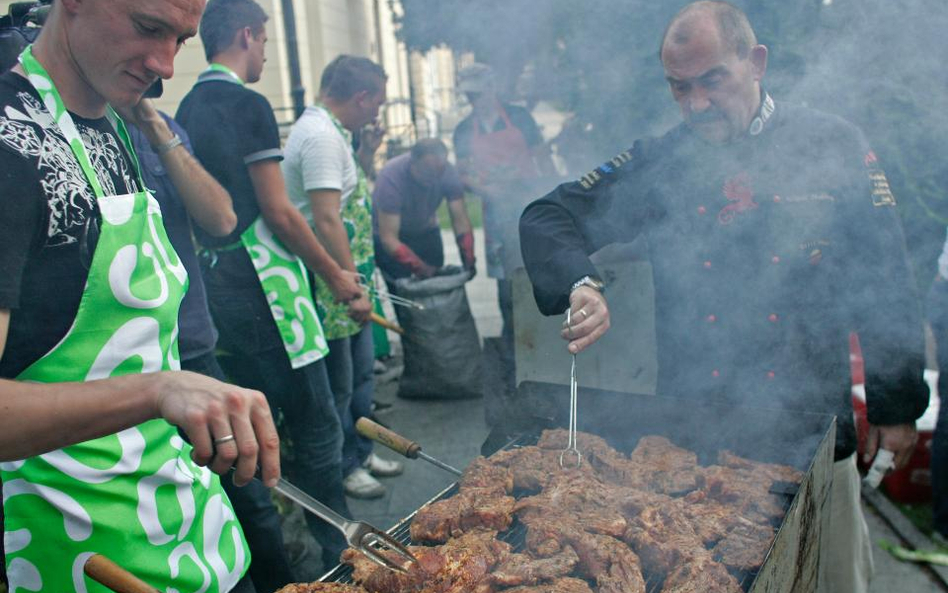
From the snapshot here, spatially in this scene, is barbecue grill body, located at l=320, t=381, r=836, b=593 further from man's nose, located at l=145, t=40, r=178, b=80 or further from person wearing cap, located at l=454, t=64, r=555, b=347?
person wearing cap, located at l=454, t=64, r=555, b=347

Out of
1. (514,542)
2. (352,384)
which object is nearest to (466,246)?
(352,384)

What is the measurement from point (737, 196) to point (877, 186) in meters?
0.47

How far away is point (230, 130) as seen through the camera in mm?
3043

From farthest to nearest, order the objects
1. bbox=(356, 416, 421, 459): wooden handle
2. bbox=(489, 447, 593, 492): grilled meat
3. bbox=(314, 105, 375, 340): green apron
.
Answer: bbox=(314, 105, 375, 340): green apron
bbox=(489, 447, 593, 492): grilled meat
bbox=(356, 416, 421, 459): wooden handle

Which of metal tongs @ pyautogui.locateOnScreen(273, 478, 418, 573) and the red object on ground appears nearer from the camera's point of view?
metal tongs @ pyautogui.locateOnScreen(273, 478, 418, 573)

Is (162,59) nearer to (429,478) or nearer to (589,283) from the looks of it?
(589,283)

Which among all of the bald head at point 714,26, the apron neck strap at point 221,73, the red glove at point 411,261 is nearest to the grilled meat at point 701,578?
the bald head at point 714,26

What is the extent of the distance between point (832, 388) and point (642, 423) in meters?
0.73

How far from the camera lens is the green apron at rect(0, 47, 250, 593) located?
1537 millimetres

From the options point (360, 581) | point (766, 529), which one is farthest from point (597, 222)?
point (360, 581)

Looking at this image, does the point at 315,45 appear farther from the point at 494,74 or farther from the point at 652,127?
the point at 652,127

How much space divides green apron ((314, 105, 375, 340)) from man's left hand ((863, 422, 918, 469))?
2597mm

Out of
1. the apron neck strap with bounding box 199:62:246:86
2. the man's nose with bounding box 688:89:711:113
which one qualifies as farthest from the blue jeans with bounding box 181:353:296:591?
the man's nose with bounding box 688:89:711:113

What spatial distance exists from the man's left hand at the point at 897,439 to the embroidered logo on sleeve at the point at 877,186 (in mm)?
837
